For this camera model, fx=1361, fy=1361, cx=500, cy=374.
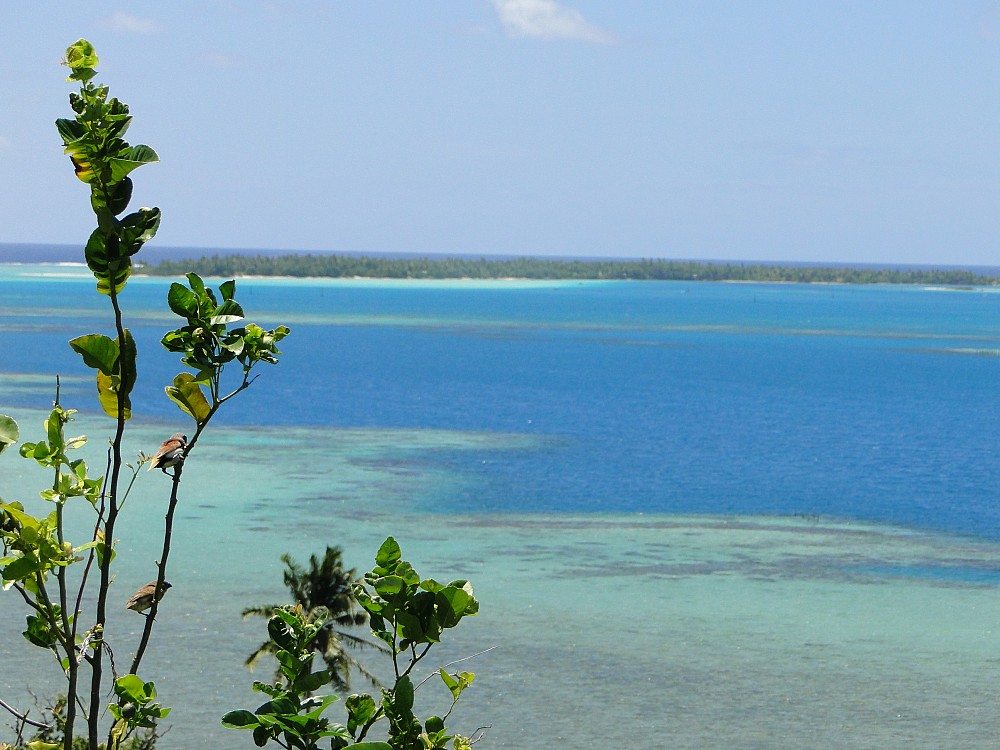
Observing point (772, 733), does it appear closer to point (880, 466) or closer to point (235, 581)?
point (235, 581)

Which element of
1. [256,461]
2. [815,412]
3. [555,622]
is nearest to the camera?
[555,622]

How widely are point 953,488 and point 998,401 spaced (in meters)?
37.0

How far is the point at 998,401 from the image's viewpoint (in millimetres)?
90250

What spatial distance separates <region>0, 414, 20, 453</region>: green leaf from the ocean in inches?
896

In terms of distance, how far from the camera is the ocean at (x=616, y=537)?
2880cm

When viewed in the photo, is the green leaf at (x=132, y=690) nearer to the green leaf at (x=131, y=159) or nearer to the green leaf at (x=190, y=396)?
the green leaf at (x=190, y=396)

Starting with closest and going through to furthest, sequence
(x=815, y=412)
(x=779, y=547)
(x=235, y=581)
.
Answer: (x=235, y=581), (x=779, y=547), (x=815, y=412)

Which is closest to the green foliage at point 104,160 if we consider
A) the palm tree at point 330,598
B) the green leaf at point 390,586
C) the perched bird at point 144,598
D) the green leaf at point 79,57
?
the green leaf at point 79,57

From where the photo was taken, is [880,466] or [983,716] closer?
[983,716]

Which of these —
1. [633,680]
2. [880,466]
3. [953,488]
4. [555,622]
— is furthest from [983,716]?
[880,466]

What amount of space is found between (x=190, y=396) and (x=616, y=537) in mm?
39207

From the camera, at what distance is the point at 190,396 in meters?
4.44

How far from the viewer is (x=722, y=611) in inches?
1380

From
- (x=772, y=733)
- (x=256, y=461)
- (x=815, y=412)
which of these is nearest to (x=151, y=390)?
(x=256, y=461)
